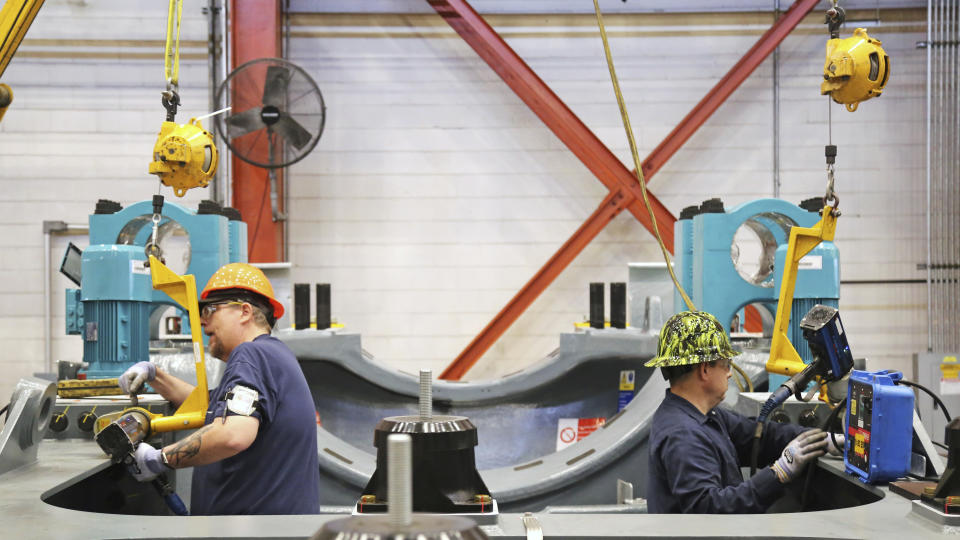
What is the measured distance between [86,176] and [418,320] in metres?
2.85

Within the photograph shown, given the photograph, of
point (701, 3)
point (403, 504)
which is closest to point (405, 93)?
point (701, 3)

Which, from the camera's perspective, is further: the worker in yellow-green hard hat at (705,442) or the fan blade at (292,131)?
the fan blade at (292,131)

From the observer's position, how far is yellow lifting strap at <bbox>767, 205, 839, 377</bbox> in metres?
2.85

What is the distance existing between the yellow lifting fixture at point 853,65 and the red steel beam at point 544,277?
391 cm

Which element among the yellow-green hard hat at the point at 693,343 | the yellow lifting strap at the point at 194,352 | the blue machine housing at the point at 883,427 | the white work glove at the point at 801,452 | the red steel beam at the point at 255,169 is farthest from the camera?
the red steel beam at the point at 255,169

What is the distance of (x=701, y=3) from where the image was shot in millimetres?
7102

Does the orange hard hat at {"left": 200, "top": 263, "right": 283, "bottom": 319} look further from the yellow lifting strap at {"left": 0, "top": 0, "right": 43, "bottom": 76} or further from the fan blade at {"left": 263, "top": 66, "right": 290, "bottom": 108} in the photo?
the fan blade at {"left": 263, "top": 66, "right": 290, "bottom": 108}

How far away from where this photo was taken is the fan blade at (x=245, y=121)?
5766mm

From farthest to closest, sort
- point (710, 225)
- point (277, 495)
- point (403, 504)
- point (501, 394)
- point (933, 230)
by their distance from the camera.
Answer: point (933, 230), point (501, 394), point (710, 225), point (277, 495), point (403, 504)

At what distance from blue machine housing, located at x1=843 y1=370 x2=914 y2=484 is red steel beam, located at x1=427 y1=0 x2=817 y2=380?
459 centimetres

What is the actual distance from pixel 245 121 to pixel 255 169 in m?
0.90

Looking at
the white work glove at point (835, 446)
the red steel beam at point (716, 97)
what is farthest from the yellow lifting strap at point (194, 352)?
the red steel beam at point (716, 97)

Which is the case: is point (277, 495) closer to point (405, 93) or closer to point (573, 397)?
point (573, 397)

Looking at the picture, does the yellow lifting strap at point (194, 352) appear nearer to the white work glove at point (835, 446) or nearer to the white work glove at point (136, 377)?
the white work glove at point (136, 377)
